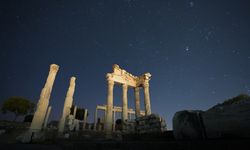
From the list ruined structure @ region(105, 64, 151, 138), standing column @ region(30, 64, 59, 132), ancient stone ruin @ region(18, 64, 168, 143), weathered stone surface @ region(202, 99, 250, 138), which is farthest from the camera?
ruined structure @ region(105, 64, 151, 138)

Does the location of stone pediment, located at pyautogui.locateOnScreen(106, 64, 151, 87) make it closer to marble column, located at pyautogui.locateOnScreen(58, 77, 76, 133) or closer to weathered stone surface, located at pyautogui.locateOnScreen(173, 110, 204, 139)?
marble column, located at pyautogui.locateOnScreen(58, 77, 76, 133)

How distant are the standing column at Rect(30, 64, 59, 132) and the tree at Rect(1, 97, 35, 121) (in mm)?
32942

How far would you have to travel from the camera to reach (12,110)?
1719 inches

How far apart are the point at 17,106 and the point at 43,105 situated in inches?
1347

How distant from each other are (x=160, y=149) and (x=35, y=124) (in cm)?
1894

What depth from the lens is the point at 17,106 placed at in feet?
142

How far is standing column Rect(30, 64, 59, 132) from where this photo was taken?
16922 mm

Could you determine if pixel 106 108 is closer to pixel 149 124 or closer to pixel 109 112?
pixel 109 112

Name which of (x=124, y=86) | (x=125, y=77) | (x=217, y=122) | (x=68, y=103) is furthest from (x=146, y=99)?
(x=217, y=122)

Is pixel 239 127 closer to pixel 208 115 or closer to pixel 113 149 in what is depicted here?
pixel 208 115

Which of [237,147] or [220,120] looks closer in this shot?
[237,147]

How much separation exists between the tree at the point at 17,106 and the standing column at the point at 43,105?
1297 inches

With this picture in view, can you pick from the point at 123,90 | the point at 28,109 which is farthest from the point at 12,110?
the point at 123,90

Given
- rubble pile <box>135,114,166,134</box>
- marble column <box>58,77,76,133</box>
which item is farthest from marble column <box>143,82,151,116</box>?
rubble pile <box>135,114,166,134</box>
